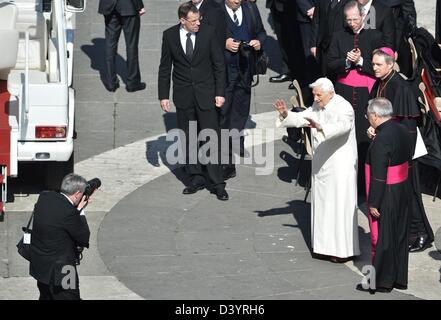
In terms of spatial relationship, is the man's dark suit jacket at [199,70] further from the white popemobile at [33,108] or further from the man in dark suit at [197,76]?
the white popemobile at [33,108]

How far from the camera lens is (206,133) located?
14008 mm

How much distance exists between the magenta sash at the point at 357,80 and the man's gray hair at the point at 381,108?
2.01m

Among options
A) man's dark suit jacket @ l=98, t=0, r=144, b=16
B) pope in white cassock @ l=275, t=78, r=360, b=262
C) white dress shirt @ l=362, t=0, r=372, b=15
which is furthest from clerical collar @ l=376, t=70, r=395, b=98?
man's dark suit jacket @ l=98, t=0, r=144, b=16

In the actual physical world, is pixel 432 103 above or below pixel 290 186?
above

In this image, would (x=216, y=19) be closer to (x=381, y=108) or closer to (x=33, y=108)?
(x=33, y=108)

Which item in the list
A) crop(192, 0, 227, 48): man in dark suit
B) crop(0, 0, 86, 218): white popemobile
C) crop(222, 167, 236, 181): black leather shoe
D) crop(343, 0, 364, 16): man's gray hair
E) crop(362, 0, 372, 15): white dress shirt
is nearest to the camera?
crop(0, 0, 86, 218): white popemobile

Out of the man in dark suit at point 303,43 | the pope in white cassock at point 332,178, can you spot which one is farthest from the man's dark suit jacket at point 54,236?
the man in dark suit at point 303,43

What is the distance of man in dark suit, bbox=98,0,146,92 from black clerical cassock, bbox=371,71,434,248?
4.70 metres

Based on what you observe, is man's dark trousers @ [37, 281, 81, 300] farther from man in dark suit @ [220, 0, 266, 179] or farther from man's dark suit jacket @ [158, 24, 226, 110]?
man in dark suit @ [220, 0, 266, 179]

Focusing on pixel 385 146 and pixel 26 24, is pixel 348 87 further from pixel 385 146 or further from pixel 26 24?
pixel 26 24

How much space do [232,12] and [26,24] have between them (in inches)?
88.9

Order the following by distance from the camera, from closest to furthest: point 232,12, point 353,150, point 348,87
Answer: point 353,150, point 348,87, point 232,12

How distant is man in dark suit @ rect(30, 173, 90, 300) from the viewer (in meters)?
10.1
